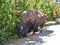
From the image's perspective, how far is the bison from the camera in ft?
37.9

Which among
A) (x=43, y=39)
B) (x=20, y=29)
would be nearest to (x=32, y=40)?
(x=43, y=39)

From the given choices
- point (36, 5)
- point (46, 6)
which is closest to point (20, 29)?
point (36, 5)

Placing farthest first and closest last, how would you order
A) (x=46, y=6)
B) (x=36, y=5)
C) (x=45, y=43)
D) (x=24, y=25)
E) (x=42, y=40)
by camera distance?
(x=46, y=6) < (x=36, y=5) < (x=24, y=25) < (x=42, y=40) < (x=45, y=43)

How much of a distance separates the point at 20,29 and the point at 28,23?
0.79m

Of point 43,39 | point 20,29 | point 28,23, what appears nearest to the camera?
point 43,39

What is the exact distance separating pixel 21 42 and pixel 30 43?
1.46 ft

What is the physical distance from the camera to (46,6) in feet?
53.5

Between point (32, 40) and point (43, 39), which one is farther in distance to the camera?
point (43, 39)

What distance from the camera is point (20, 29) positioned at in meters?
11.5

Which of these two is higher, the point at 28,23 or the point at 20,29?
the point at 28,23

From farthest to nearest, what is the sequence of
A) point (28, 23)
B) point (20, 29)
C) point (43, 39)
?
point (28, 23), point (20, 29), point (43, 39)

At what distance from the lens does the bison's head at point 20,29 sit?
11.5 metres

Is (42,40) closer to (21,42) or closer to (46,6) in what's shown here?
→ (21,42)

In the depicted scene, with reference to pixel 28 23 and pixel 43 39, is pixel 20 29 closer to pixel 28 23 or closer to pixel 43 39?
pixel 28 23
